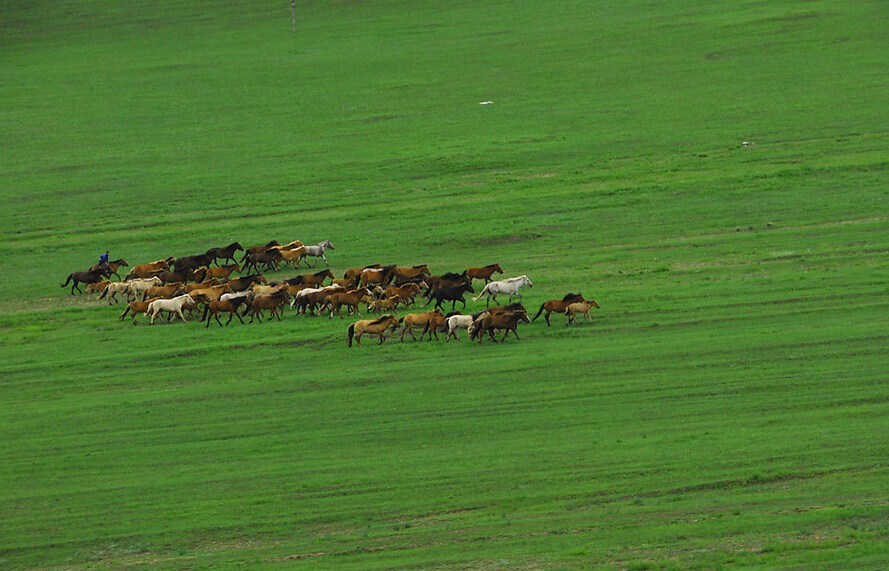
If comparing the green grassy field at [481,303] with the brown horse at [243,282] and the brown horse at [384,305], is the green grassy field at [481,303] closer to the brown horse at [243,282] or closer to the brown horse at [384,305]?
the brown horse at [384,305]

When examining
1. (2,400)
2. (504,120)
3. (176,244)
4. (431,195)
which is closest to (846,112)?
(504,120)

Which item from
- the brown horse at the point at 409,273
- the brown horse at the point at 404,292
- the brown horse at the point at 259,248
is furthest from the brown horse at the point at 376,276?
the brown horse at the point at 259,248

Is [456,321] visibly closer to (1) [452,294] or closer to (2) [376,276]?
(1) [452,294]

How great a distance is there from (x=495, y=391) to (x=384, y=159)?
26.2m

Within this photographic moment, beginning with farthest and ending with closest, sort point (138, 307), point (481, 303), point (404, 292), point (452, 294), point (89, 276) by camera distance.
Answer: point (89, 276) < point (138, 307) < point (481, 303) < point (404, 292) < point (452, 294)

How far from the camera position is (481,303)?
3634 cm

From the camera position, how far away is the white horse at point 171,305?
3662 cm

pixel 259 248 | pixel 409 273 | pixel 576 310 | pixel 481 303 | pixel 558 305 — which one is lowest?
pixel 481 303

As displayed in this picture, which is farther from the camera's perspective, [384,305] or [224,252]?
[224,252]

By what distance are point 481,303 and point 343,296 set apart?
3364 millimetres

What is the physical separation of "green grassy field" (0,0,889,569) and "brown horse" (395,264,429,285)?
292cm

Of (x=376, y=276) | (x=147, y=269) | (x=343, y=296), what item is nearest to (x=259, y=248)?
(x=147, y=269)

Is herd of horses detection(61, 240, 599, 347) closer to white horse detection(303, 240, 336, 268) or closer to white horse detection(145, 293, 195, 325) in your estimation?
white horse detection(145, 293, 195, 325)

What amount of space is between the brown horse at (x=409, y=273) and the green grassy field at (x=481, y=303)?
2.92 m
